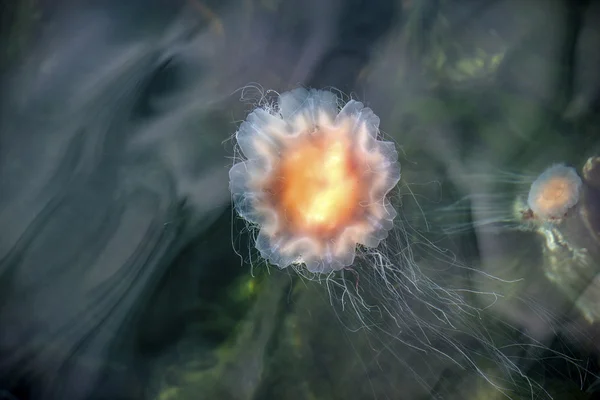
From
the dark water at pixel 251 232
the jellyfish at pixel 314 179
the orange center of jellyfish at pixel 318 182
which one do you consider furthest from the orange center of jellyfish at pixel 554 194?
the orange center of jellyfish at pixel 318 182

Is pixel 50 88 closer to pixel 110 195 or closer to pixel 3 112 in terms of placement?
pixel 3 112

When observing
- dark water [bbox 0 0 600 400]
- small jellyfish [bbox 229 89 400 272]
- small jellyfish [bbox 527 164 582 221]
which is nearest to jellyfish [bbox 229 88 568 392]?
small jellyfish [bbox 229 89 400 272]

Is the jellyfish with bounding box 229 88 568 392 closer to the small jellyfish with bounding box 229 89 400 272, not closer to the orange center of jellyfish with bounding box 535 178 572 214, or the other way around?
the small jellyfish with bounding box 229 89 400 272

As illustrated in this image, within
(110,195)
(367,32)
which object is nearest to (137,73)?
(110,195)

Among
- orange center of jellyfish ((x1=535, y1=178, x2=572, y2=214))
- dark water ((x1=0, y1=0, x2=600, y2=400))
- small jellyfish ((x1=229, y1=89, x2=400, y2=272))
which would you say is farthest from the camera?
orange center of jellyfish ((x1=535, y1=178, x2=572, y2=214))

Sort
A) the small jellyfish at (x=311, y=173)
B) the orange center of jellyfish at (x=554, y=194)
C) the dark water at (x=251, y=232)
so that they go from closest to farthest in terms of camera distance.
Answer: the small jellyfish at (x=311, y=173), the dark water at (x=251, y=232), the orange center of jellyfish at (x=554, y=194)

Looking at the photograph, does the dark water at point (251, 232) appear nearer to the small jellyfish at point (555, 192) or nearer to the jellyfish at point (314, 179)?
the small jellyfish at point (555, 192)
